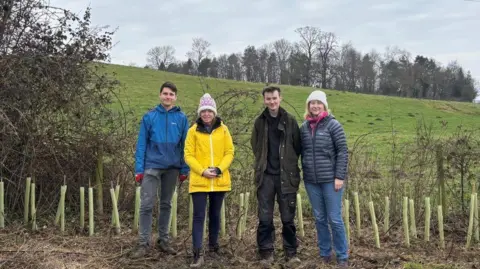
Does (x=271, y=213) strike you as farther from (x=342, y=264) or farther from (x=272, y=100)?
(x=272, y=100)

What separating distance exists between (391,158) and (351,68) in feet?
188

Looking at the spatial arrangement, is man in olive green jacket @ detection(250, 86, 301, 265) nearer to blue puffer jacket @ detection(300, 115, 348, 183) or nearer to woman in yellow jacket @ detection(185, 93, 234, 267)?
blue puffer jacket @ detection(300, 115, 348, 183)

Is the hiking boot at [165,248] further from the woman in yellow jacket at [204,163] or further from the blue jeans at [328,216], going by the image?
the blue jeans at [328,216]

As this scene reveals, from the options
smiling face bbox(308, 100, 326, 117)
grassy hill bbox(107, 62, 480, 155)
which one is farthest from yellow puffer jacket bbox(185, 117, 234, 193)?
grassy hill bbox(107, 62, 480, 155)

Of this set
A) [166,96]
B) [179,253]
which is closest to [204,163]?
[166,96]

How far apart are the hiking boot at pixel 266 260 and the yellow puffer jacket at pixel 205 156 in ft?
2.76

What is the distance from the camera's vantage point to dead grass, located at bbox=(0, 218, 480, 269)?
466 centimetres

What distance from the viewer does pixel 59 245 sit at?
522cm

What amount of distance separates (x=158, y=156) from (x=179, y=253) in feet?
3.65

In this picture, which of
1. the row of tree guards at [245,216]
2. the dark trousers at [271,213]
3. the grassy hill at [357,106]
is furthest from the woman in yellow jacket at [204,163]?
the grassy hill at [357,106]

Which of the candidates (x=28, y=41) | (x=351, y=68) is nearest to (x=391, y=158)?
(x=28, y=41)

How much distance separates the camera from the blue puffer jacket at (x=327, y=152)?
4.49 meters

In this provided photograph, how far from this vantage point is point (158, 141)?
4.90 metres

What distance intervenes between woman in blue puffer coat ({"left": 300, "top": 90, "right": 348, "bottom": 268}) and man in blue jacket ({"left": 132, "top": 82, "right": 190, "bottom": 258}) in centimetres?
140
